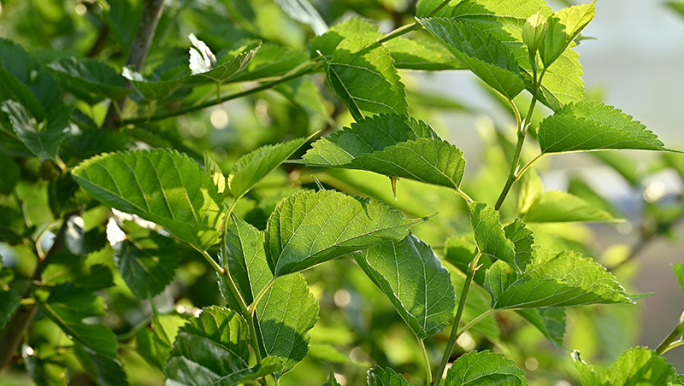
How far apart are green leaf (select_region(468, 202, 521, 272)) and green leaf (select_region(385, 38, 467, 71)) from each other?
0.41 feet

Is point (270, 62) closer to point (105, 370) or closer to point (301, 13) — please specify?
point (301, 13)

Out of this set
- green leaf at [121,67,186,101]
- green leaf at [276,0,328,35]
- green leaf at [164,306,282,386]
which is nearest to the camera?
green leaf at [164,306,282,386]

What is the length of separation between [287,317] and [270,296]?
11 millimetres

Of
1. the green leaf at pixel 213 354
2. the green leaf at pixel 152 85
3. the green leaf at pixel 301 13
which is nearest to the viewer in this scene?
the green leaf at pixel 213 354

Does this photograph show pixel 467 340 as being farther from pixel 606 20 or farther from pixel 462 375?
pixel 606 20

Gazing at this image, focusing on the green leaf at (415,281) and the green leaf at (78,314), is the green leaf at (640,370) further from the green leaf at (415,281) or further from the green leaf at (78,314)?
the green leaf at (78,314)

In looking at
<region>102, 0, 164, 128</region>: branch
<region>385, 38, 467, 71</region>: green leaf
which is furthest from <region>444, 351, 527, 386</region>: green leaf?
<region>102, 0, 164, 128</region>: branch

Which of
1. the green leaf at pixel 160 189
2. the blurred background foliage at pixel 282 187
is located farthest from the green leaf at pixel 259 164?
the blurred background foliage at pixel 282 187

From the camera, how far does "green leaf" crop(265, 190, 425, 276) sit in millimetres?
208

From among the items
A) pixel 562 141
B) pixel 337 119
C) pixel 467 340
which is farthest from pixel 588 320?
pixel 562 141

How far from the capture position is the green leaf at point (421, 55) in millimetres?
314

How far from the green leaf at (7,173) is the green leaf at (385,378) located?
285 millimetres

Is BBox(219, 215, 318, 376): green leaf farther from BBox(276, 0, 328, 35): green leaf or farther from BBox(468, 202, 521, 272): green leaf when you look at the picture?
BBox(276, 0, 328, 35): green leaf

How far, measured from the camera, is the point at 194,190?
0.69 feet
